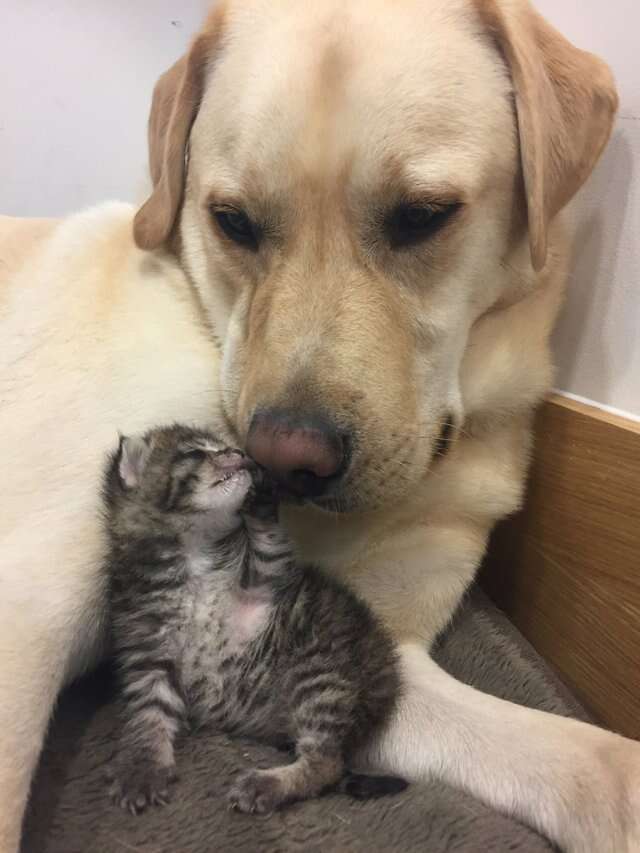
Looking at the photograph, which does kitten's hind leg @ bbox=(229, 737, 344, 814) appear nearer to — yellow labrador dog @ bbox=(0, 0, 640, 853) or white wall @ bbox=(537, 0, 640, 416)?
A: yellow labrador dog @ bbox=(0, 0, 640, 853)

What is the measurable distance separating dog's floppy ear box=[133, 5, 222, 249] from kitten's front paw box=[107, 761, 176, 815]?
2.95ft

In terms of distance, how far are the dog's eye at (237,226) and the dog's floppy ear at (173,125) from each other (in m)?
0.16

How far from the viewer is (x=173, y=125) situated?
4.78ft

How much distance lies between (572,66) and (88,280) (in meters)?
0.91

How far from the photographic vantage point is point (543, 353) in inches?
61.1

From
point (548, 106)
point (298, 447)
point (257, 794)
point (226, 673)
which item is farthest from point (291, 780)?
point (548, 106)

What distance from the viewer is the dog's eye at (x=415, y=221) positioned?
4.01ft

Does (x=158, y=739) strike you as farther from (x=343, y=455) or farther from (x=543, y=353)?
(x=543, y=353)

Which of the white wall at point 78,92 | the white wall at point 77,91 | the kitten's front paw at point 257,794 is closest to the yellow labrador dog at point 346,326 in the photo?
the kitten's front paw at point 257,794

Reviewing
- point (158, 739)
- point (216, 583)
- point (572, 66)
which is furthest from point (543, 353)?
point (158, 739)

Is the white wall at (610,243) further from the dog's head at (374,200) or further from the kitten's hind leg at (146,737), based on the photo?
the kitten's hind leg at (146,737)

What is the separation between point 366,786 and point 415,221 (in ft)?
2.79

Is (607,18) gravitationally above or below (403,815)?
above

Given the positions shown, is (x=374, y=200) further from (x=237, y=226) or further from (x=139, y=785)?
(x=139, y=785)
